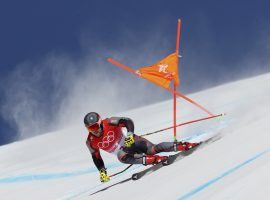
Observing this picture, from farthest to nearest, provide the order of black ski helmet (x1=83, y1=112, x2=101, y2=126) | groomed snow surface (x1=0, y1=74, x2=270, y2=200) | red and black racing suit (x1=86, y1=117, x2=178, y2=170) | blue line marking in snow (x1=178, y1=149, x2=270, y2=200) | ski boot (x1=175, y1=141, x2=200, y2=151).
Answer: ski boot (x1=175, y1=141, x2=200, y2=151), red and black racing suit (x1=86, y1=117, x2=178, y2=170), black ski helmet (x1=83, y1=112, x2=101, y2=126), groomed snow surface (x1=0, y1=74, x2=270, y2=200), blue line marking in snow (x1=178, y1=149, x2=270, y2=200)

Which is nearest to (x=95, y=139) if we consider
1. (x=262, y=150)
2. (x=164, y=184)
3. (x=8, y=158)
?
(x=164, y=184)

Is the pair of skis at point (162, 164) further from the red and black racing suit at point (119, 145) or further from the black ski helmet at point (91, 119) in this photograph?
the black ski helmet at point (91, 119)

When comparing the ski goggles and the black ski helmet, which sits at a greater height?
the black ski helmet

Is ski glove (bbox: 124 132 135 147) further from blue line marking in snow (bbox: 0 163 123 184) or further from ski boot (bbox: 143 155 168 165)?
blue line marking in snow (bbox: 0 163 123 184)

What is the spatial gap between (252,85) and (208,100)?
4.74 ft

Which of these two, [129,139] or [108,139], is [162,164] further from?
[108,139]

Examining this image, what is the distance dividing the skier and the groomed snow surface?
389 mm

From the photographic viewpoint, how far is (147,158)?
945 cm

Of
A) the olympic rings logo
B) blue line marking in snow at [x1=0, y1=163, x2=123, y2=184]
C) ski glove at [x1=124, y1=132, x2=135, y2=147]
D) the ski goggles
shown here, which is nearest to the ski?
ski glove at [x1=124, y1=132, x2=135, y2=147]

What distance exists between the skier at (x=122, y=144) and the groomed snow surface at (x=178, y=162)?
15.3 inches

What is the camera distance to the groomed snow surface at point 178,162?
703 centimetres

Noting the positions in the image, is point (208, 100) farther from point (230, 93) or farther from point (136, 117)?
point (136, 117)

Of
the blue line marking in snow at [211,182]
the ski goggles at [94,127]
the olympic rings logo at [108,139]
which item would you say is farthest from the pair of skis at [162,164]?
the blue line marking in snow at [211,182]

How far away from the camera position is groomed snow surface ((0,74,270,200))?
7.03m
